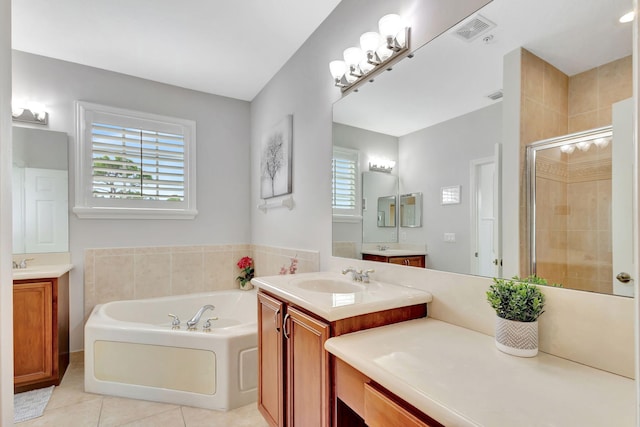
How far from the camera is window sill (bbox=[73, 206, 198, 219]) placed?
2785 mm

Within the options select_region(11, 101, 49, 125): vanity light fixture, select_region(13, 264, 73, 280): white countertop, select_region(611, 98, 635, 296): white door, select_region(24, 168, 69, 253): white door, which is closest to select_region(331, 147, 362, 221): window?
select_region(611, 98, 635, 296): white door

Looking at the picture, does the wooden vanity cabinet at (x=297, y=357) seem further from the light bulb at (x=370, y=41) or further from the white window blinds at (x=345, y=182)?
the light bulb at (x=370, y=41)

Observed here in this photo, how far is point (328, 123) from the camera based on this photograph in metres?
2.18

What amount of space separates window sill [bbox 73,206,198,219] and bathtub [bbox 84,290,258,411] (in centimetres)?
104

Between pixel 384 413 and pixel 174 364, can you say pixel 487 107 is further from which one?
pixel 174 364

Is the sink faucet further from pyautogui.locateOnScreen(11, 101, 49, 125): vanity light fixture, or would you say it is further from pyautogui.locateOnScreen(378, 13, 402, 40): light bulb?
pyautogui.locateOnScreen(11, 101, 49, 125): vanity light fixture

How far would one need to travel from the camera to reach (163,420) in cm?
195

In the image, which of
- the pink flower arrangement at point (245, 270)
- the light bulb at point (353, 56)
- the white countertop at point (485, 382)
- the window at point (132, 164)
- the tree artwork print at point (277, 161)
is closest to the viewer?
the white countertop at point (485, 382)

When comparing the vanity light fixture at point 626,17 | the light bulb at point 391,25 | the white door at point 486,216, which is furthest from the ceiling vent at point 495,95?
the light bulb at point 391,25

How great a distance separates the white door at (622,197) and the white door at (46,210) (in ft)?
11.9

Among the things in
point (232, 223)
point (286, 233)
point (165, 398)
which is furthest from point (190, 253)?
point (165, 398)

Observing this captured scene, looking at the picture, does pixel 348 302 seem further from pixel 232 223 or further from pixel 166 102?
pixel 166 102

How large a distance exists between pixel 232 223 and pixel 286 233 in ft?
3.37

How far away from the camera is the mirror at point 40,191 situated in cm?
254
